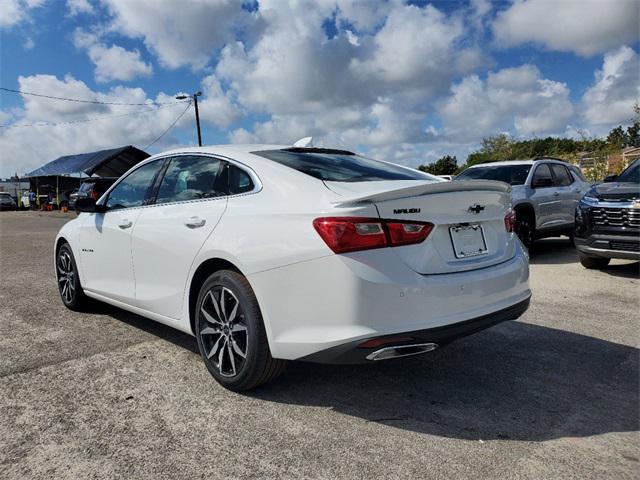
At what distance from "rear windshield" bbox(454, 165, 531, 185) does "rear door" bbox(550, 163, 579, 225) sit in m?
0.76

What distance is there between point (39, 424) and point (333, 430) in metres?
1.59

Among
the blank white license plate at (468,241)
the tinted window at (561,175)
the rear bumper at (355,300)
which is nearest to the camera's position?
the rear bumper at (355,300)

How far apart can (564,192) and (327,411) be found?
837 centimetres

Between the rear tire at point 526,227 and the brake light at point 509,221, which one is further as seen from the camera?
the rear tire at point 526,227

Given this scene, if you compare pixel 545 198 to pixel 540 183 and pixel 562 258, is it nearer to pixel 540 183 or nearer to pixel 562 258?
pixel 540 183

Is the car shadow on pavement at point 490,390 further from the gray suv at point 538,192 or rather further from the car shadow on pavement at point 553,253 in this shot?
the gray suv at point 538,192

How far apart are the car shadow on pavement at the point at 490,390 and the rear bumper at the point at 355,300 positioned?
0.52 meters

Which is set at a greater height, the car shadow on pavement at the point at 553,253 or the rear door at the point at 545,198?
the rear door at the point at 545,198

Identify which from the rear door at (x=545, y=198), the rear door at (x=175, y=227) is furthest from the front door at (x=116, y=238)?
the rear door at (x=545, y=198)

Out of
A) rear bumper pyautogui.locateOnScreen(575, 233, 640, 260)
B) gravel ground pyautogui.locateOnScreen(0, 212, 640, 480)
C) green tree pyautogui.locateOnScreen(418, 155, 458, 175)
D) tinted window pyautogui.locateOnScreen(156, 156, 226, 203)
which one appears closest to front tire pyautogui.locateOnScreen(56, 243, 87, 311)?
gravel ground pyautogui.locateOnScreen(0, 212, 640, 480)

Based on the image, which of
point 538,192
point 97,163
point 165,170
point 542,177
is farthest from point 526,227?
point 97,163

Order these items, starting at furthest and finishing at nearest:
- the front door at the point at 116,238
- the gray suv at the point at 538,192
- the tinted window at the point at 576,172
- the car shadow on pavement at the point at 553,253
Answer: the tinted window at the point at 576,172 < the gray suv at the point at 538,192 < the car shadow on pavement at the point at 553,253 < the front door at the point at 116,238

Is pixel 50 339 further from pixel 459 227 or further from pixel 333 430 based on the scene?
pixel 459 227

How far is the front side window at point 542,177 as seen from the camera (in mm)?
9188
